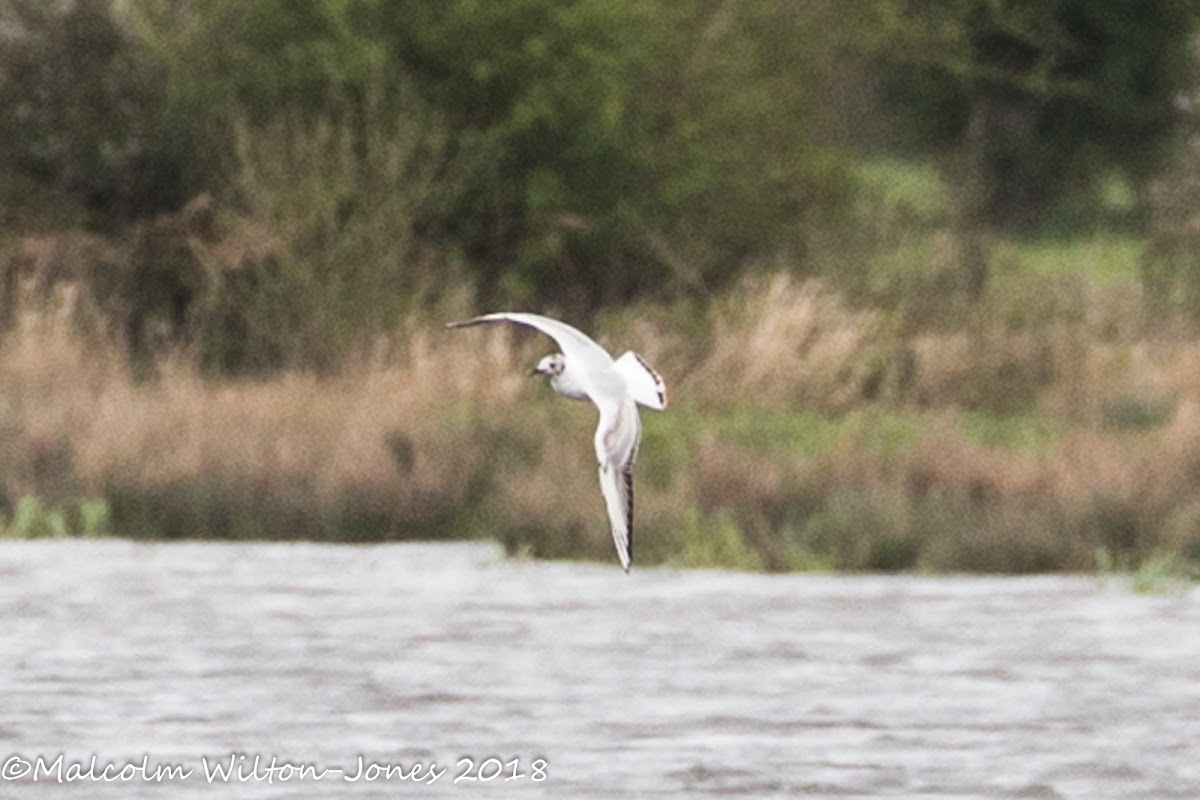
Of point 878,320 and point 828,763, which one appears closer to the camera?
point 828,763

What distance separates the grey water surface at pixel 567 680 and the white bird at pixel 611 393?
91 cm

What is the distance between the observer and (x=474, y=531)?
14.5m

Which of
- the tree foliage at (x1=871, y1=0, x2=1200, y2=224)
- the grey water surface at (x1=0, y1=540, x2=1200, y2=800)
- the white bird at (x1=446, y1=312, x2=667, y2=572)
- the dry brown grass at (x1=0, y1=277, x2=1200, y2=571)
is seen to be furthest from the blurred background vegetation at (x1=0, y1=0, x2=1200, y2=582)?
the tree foliage at (x1=871, y1=0, x2=1200, y2=224)

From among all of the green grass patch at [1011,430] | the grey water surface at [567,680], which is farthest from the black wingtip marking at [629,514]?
the green grass patch at [1011,430]

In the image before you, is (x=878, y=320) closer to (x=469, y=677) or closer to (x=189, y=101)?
(x=189, y=101)

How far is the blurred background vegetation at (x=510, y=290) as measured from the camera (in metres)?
14.6

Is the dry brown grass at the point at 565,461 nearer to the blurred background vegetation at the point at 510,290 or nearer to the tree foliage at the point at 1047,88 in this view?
the blurred background vegetation at the point at 510,290

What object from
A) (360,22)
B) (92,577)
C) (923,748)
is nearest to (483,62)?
(360,22)

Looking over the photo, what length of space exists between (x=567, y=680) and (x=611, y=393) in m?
2.36

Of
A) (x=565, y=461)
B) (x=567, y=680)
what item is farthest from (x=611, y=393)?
(x=565, y=461)

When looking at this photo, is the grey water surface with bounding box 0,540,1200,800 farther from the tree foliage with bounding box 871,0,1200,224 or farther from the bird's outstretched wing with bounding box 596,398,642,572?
the tree foliage with bounding box 871,0,1200,224

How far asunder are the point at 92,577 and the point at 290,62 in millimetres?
7429

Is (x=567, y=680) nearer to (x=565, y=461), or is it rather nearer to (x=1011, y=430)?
(x=565, y=461)

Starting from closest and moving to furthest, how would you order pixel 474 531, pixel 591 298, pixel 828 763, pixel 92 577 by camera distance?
pixel 828 763, pixel 92 577, pixel 474 531, pixel 591 298
